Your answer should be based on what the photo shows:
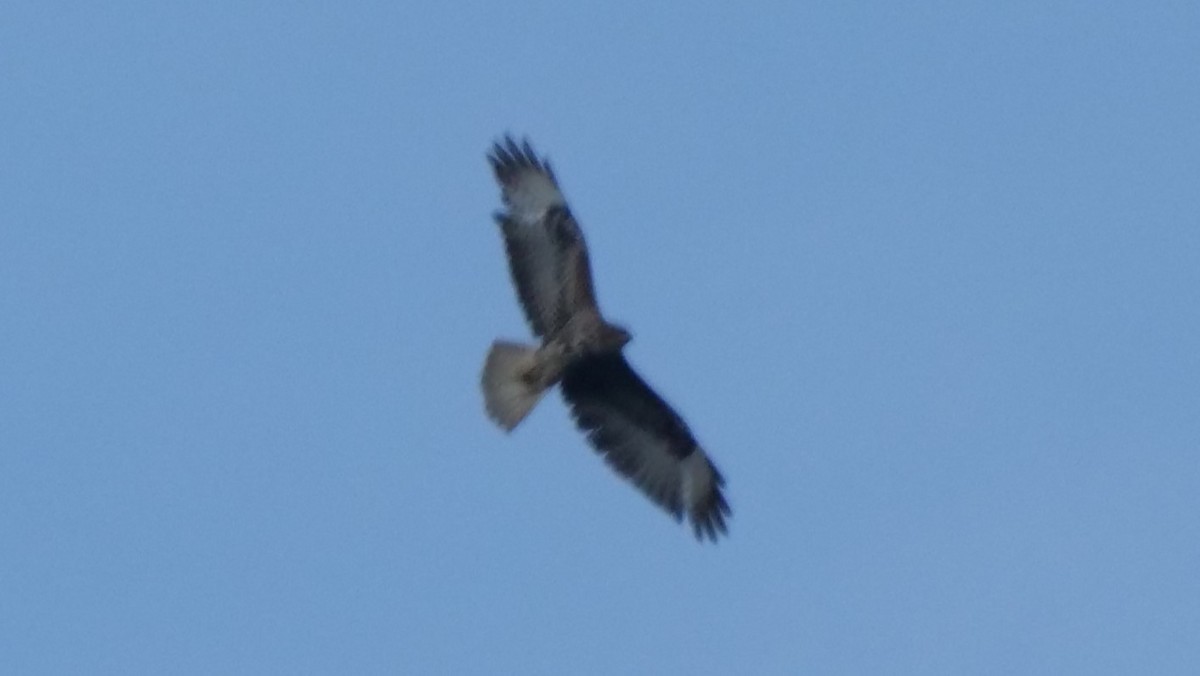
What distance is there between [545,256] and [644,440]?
1.39m

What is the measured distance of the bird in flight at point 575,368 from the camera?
682 inches

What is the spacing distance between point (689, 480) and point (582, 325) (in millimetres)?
1508

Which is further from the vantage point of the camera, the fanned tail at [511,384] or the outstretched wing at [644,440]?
the outstretched wing at [644,440]

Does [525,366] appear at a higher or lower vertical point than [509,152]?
lower

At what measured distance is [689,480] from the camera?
60.1ft

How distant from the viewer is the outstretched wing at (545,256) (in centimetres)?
1742

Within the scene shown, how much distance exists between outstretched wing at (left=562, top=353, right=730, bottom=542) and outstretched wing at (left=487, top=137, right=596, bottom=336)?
1.18 ft

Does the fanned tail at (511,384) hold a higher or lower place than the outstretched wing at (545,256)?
lower

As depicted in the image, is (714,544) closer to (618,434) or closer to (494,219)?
(618,434)

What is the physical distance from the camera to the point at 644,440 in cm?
1808

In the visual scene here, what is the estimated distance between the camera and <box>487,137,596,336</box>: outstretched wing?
17.4 metres

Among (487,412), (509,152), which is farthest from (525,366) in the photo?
(509,152)

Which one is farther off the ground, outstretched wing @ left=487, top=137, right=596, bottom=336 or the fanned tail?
outstretched wing @ left=487, top=137, right=596, bottom=336

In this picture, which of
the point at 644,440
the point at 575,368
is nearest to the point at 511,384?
the point at 575,368
